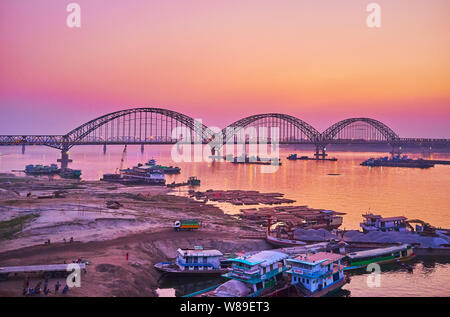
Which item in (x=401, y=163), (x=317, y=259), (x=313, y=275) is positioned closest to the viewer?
(x=313, y=275)

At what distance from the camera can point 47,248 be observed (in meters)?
28.4

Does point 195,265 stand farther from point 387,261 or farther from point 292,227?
point 387,261

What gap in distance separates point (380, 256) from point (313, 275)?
1054 cm

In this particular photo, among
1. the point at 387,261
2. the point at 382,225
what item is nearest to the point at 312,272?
the point at 387,261

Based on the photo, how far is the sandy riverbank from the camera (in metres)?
24.2

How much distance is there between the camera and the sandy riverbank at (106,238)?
79.3 feet

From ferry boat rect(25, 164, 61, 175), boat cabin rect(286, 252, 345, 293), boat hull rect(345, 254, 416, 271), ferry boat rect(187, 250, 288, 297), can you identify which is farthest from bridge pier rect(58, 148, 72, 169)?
boat cabin rect(286, 252, 345, 293)

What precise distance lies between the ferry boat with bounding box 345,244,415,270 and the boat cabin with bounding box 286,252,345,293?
200 inches

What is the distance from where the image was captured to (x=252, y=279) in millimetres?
22891

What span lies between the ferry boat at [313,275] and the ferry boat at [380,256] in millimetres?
4957

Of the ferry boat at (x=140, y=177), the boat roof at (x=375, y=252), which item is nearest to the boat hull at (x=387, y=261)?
the boat roof at (x=375, y=252)

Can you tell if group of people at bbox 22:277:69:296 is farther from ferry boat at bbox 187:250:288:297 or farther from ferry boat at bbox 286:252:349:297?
ferry boat at bbox 286:252:349:297
